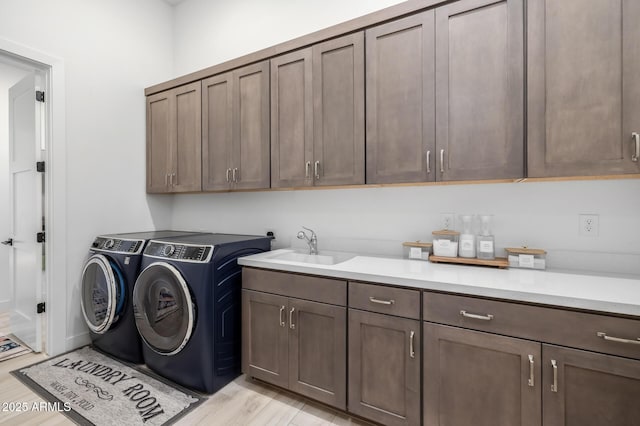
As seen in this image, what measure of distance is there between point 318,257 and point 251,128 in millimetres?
1132

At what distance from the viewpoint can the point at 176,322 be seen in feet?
6.46

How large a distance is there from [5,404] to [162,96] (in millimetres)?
2555

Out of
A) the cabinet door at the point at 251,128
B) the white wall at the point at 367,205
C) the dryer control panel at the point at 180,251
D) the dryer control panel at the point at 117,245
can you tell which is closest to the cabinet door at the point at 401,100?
the white wall at the point at 367,205

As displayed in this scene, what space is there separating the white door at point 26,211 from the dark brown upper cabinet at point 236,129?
4.39 ft

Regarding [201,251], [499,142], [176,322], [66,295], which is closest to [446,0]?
[499,142]

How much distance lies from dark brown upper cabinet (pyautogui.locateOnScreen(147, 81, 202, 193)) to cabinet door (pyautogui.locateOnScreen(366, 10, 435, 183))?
5.23 feet

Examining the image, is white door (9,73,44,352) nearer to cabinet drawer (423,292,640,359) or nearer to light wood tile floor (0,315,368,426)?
light wood tile floor (0,315,368,426)

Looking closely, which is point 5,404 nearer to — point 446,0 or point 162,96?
point 162,96

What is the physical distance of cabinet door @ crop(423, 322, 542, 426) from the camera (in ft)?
4.02

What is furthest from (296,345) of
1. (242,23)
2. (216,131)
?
(242,23)

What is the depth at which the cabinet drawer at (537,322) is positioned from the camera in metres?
1.10

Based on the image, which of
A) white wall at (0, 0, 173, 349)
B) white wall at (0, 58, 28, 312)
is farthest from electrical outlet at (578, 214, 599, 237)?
white wall at (0, 58, 28, 312)

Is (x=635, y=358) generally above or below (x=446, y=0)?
below

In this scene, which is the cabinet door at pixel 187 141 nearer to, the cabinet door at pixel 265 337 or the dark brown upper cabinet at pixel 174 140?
the dark brown upper cabinet at pixel 174 140
